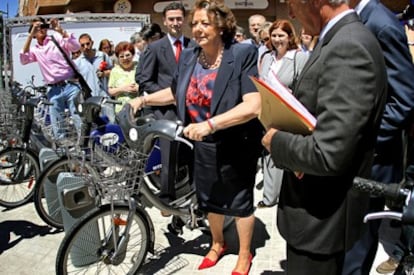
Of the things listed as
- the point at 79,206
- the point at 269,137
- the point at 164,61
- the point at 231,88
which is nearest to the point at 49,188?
the point at 79,206

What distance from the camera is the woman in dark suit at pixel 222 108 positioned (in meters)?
2.59

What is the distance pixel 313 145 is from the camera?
1366 millimetres

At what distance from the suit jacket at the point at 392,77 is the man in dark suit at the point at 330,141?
1.83ft

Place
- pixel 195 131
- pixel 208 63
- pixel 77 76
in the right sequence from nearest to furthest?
pixel 195 131
pixel 208 63
pixel 77 76

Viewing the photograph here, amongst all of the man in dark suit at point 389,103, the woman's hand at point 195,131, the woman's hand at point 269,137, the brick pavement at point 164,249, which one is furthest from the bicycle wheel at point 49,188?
the man in dark suit at point 389,103

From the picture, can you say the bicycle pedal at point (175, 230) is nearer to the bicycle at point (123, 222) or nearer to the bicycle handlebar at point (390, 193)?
the bicycle at point (123, 222)

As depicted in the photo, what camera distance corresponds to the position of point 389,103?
2002mm

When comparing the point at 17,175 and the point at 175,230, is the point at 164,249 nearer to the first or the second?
the point at 175,230

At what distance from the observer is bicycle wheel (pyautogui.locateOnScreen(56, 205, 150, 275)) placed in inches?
98.1

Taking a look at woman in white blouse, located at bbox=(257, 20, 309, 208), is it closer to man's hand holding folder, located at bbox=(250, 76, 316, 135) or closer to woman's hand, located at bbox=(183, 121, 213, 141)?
woman's hand, located at bbox=(183, 121, 213, 141)

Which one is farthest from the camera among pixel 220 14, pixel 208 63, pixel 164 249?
pixel 164 249

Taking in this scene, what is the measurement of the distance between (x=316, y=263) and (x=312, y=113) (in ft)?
2.07

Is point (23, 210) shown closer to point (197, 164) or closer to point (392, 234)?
point (197, 164)

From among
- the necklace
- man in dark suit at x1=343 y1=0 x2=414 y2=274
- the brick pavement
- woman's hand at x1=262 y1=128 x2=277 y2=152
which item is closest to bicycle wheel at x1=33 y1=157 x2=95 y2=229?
the brick pavement
